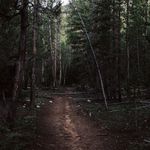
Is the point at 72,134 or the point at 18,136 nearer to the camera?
the point at 18,136

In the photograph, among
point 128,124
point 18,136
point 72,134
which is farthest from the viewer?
point 128,124

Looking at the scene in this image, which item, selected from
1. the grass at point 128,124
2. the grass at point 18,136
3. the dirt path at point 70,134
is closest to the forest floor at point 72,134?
the dirt path at point 70,134

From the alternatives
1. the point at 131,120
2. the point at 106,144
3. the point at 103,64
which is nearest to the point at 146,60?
the point at 103,64

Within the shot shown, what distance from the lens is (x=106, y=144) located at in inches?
484

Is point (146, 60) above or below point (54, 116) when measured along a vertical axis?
above

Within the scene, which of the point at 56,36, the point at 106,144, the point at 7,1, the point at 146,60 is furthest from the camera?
the point at 56,36

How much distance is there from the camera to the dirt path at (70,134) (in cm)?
1203

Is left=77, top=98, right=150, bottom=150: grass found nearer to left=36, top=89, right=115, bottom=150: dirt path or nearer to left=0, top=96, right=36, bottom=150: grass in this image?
left=36, top=89, right=115, bottom=150: dirt path

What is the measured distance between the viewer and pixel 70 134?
14.3m

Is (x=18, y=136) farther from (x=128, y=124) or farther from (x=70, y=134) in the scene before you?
(x=128, y=124)

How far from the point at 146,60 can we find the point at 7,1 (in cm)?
2236

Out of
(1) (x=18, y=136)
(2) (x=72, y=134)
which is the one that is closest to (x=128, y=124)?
(2) (x=72, y=134)

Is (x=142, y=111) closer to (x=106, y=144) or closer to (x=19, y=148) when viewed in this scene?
(x=106, y=144)

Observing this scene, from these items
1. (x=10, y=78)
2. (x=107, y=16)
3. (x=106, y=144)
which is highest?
(x=107, y=16)
